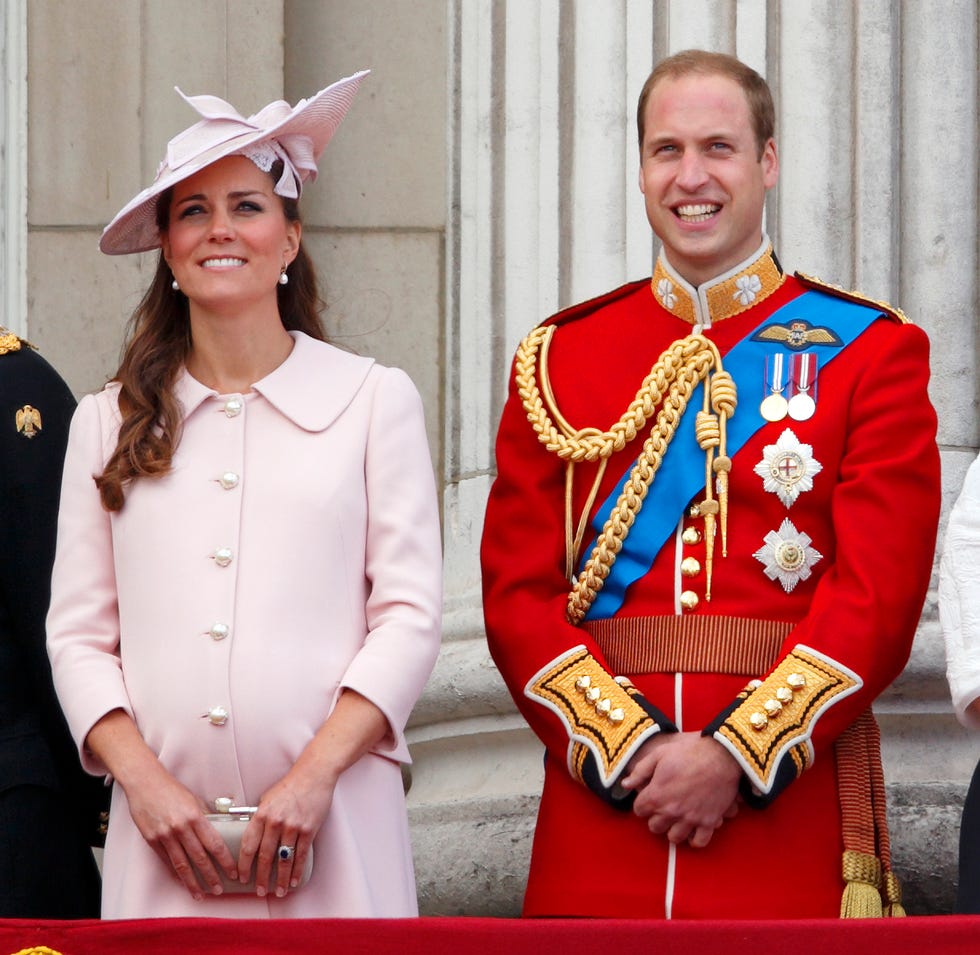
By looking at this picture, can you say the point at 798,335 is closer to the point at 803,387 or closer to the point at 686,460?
the point at 803,387

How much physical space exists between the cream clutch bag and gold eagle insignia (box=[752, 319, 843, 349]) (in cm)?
116

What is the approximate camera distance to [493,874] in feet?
15.6

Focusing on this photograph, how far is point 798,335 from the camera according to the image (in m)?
4.04

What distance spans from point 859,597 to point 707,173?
775 millimetres

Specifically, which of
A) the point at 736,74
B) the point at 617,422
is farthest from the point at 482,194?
the point at 617,422

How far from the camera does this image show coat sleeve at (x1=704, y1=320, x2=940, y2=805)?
12.2 ft

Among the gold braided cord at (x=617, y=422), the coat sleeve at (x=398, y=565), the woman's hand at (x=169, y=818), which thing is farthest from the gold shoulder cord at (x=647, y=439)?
the woman's hand at (x=169, y=818)

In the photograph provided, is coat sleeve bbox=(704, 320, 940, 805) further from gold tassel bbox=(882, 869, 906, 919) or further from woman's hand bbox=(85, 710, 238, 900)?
woman's hand bbox=(85, 710, 238, 900)

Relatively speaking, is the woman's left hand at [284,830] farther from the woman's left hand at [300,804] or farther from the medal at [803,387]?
the medal at [803,387]

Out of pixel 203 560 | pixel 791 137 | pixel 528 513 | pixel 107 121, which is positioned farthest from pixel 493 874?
pixel 107 121

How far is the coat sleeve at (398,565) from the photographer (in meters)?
3.65

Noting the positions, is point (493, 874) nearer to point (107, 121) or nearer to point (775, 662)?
point (775, 662)

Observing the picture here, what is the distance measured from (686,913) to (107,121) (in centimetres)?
301

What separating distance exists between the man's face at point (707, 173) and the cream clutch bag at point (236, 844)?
1.22 metres
